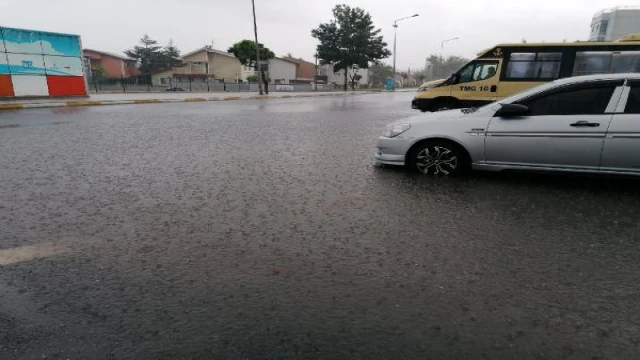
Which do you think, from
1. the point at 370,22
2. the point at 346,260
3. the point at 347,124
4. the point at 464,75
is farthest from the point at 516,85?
the point at 370,22

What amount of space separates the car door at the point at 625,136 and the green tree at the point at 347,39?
6321cm

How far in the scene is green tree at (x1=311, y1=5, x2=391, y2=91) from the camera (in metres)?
65.8

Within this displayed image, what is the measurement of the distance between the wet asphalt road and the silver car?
320 mm

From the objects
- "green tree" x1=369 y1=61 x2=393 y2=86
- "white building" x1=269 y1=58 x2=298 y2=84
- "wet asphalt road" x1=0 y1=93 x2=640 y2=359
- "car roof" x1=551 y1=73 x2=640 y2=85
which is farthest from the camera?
"green tree" x1=369 y1=61 x2=393 y2=86

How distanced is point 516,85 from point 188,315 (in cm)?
1400

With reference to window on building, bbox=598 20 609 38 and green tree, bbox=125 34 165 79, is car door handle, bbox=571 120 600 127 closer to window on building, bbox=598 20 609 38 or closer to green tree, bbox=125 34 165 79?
green tree, bbox=125 34 165 79

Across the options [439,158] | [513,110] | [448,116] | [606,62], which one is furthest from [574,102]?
[606,62]

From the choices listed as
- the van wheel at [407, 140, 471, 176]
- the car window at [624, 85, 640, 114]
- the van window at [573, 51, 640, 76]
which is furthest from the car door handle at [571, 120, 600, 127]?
the van window at [573, 51, 640, 76]

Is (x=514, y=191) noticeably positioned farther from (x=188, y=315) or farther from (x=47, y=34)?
(x=47, y=34)

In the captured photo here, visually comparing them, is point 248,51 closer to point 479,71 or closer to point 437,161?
point 479,71

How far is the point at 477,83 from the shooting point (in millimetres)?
13672

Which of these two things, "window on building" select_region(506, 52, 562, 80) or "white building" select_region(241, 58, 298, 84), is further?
"white building" select_region(241, 58, 298, 84)

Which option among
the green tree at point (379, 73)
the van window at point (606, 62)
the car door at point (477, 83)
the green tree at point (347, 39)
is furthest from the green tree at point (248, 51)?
the green tree at point (379, 73)

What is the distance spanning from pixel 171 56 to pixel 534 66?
268 ft
